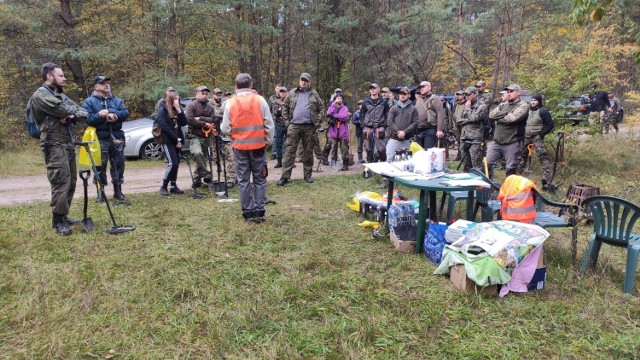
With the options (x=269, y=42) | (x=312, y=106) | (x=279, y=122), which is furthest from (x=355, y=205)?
(x=269, y=42)

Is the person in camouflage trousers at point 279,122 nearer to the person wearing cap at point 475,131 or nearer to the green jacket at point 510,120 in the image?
the person wearing cap at point 475,131

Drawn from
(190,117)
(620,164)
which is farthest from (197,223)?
(620,164)

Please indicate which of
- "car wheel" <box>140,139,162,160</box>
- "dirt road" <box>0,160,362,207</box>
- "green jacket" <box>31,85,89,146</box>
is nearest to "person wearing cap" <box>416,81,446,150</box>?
"dirt road" <box>0,160,362,207</box>

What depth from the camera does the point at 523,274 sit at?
3.45 m

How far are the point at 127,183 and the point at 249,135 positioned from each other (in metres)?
4.00

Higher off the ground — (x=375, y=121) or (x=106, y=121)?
(x=106, y=121)

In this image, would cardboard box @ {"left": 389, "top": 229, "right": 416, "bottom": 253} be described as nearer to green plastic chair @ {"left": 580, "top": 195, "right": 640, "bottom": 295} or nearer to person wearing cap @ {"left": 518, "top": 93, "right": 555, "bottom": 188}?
green plastic chair @ {"left": 580, "top": 195, "right": 640, "bottom": 295}

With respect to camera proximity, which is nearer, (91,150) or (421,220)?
(421,220)

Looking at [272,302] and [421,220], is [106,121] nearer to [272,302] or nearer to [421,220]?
[272,302]

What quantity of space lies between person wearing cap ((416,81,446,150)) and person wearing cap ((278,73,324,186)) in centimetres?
183

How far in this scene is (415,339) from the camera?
9.32 feet

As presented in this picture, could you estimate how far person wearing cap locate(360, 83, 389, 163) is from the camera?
796cm

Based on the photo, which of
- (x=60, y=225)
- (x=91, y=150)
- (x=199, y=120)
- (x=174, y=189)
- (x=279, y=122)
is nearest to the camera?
(x=60, y=225)

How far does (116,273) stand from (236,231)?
57.7 inches
